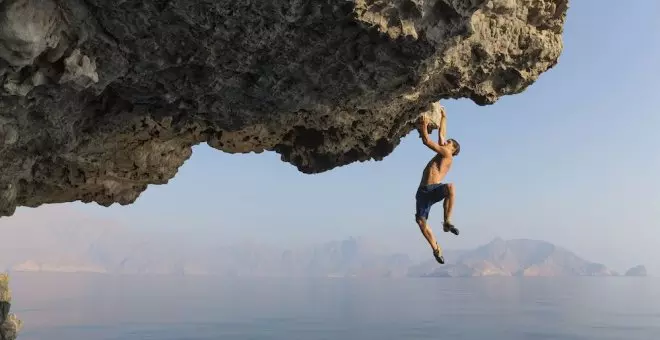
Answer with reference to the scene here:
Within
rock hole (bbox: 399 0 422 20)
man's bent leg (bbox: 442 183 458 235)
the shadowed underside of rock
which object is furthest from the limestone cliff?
rock hole (bbox: 399 0 422 20)

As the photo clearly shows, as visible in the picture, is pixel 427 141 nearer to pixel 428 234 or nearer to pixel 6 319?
pixel 428 234

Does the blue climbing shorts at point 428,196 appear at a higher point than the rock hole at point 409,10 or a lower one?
lower

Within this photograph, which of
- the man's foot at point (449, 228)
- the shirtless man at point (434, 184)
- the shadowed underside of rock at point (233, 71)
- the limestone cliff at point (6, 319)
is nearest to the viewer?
the shadowed underside of rock at point (233, 71)

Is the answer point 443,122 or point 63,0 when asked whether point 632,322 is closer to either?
point 443,122

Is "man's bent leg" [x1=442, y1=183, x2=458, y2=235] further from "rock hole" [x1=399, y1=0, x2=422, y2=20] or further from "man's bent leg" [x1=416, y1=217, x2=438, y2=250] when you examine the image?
"rock hole" [x1=399, y1=0, x2=422, y2=20]

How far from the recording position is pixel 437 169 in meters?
8.71

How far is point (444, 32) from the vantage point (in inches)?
202

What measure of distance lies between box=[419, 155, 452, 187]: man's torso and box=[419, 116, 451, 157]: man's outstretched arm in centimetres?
10

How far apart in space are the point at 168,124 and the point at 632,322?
78090 millimetres

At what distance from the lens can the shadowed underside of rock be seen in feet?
15.4

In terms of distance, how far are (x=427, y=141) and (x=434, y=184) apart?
75cm

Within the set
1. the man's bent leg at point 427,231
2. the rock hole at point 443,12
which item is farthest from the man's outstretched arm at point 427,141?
the rock hole at point 443,12

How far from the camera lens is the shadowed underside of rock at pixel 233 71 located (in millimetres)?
4703

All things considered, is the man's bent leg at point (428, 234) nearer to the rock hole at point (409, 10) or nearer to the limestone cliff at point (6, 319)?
the rock hole at point (409, 10)
